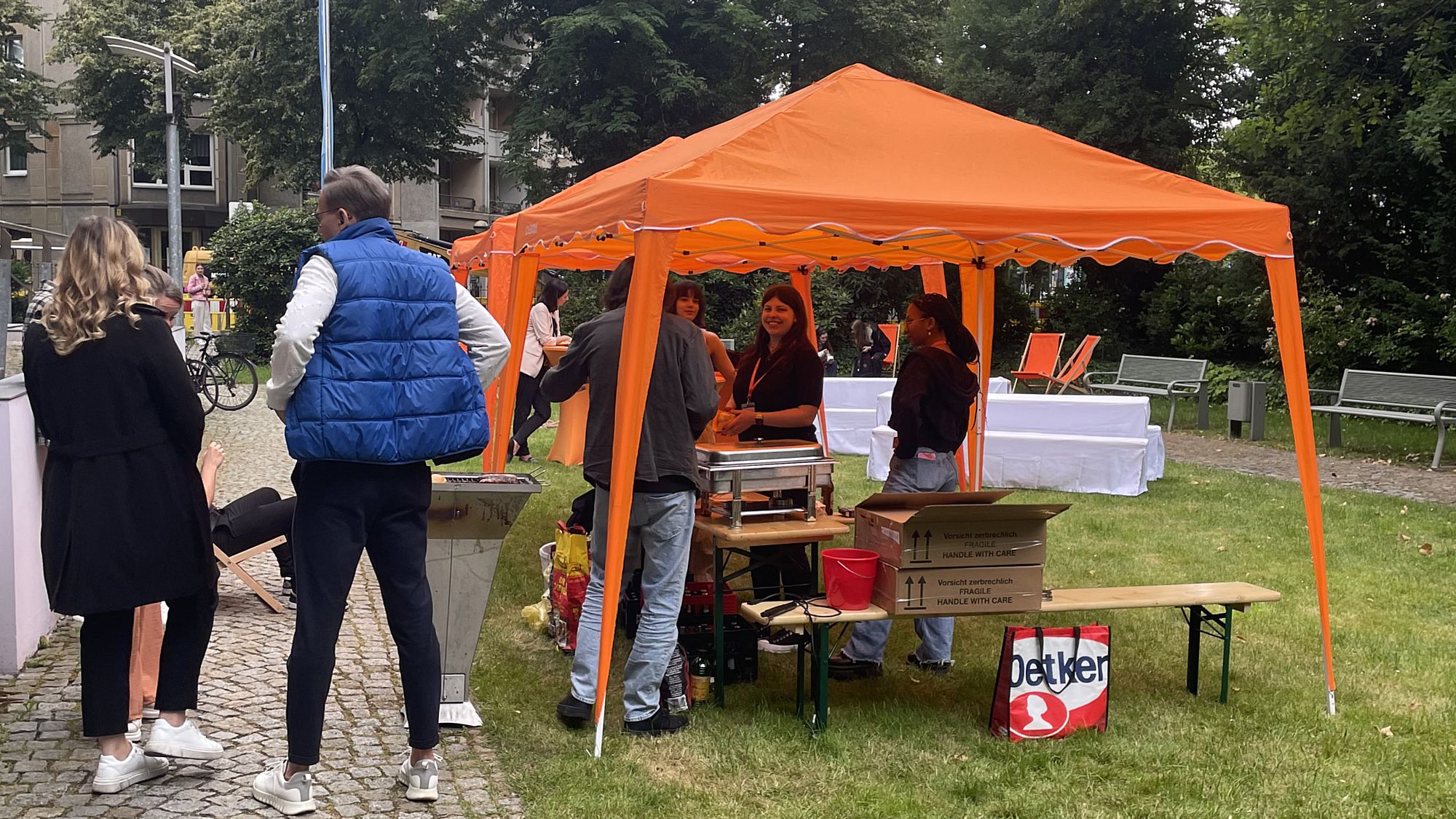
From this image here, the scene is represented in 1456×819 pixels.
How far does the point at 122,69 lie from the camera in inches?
1443

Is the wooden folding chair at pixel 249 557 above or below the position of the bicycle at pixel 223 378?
below

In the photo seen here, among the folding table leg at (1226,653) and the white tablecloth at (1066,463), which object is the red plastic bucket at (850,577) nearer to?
the folding table leg at (1226,653)

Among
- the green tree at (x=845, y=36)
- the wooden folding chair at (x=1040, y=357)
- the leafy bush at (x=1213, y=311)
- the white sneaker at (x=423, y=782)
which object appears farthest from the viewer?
the green tree at (x=845, y=36)

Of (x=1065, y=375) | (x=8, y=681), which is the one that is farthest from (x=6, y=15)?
(x=8, y=681)

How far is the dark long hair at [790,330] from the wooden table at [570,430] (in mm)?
4893

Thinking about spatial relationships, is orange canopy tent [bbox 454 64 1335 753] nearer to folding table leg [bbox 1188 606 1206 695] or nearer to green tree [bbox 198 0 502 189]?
folding table leg [bbox 1188 606 1206 695]

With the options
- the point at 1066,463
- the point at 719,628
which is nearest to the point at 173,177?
the point at 1066,463

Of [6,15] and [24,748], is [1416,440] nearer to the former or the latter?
[24,748]

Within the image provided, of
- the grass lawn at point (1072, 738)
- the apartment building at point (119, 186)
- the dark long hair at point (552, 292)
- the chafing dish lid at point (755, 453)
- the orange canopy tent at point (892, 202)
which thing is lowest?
the grass lawn at point (1072, 738)

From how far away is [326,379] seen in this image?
349 centimetres

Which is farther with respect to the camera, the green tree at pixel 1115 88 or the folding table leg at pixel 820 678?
the green tree at pixel 1115 88

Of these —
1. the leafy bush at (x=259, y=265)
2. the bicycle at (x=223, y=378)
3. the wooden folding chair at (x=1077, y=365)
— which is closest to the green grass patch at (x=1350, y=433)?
the wooden folding chair at (x=1077, y=365)

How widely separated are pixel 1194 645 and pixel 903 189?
2309mm

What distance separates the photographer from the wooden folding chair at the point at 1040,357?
18.3 metres
